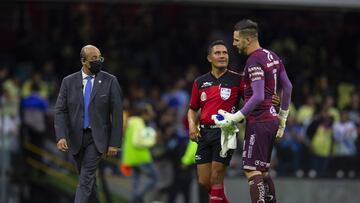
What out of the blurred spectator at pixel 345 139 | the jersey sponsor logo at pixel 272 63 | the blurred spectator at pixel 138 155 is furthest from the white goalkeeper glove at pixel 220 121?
the blurred spectator at pixel 345 139

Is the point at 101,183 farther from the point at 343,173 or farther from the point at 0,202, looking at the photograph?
the point at 343,173

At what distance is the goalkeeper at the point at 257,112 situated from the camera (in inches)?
518

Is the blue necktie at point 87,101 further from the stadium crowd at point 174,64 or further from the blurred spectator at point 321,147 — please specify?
the blurred spectator at point 321,147

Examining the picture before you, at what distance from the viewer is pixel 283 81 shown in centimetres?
1357

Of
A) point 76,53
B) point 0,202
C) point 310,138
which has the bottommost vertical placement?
point 0,202

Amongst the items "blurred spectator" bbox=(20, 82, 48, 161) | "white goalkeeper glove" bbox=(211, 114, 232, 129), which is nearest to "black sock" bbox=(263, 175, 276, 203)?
"white goalkeeper glove" bbox=(211, 114, 232, 129)

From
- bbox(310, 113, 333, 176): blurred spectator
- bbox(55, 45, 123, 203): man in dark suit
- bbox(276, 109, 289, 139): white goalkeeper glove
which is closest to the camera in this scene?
bbox(276, 109, 289, 139): white goalkeeper glove

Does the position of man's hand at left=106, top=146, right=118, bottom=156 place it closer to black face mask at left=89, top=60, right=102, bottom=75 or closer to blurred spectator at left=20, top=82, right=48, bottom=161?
black face mask at left=89, top=60, right=102, bottom=75

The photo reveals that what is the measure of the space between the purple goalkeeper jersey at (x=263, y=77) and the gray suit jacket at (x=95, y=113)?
1.79 meters

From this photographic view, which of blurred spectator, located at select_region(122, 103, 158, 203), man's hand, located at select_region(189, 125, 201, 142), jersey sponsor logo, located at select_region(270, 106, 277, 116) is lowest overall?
blurred spectator, located at select_region(122, 103, 158, 203)

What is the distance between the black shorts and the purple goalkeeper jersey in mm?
695

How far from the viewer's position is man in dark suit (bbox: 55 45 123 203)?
1398 cm

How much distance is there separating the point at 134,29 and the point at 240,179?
7.25m

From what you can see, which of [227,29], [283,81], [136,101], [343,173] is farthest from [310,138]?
[283,81]
